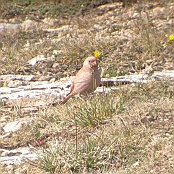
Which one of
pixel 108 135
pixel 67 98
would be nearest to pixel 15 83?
pixel 67 98

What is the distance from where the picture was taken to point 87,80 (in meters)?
6.43

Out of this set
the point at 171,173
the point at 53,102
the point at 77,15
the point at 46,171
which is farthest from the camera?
the point at 77,15

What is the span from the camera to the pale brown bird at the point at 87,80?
641cm

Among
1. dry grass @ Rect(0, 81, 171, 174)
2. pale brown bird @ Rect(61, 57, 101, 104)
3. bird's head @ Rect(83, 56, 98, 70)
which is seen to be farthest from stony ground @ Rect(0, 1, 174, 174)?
bird's head @ Rect(83, 56, 98, 70)

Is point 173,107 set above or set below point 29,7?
below

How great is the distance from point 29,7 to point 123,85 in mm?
5664

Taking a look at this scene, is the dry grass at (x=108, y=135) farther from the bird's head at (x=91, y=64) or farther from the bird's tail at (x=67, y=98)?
the bird's head at (x=91, y=64)

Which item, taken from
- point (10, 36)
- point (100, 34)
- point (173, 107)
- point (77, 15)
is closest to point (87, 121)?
point (173, 107)

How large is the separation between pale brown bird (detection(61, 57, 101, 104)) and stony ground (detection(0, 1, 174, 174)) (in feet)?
0.65

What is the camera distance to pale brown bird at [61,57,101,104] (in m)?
6.41

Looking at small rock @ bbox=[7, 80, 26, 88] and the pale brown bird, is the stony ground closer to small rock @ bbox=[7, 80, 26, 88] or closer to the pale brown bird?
small rock @ bbox=[7, 80, 26, 88]

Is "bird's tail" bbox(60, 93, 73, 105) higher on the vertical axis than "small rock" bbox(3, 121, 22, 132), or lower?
higher

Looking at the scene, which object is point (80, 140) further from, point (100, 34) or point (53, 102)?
point (100, 34)

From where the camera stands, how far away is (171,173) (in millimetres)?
4273
